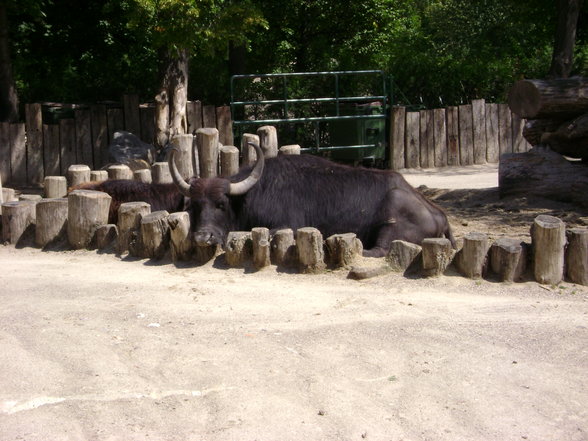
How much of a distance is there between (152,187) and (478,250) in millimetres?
3554

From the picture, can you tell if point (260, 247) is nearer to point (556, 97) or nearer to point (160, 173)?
point (160, 173)

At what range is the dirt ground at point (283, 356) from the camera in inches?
162

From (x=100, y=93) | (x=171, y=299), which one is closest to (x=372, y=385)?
(x=171, y=299)

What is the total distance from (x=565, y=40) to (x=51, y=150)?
8610mm

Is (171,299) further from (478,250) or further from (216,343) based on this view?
(478,250)

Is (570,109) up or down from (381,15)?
down

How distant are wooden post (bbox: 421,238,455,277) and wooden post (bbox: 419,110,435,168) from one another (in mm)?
9752

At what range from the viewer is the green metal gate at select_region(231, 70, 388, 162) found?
1540 cm

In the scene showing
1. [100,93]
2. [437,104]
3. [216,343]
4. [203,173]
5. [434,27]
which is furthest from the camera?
[434,27]

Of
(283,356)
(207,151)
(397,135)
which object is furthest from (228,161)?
(397,135)

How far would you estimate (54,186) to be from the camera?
349 inches

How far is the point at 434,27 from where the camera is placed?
31.7 metres

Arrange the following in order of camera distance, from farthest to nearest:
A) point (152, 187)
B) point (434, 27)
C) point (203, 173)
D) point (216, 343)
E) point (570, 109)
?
point (434, 27) → point (570, 109) → point (203, 173) → point (152, 187) → point (216, 343)

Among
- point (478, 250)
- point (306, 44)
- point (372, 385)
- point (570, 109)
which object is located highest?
point (306, 44)
